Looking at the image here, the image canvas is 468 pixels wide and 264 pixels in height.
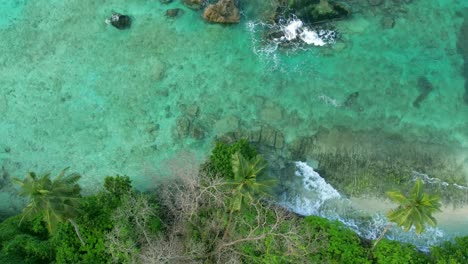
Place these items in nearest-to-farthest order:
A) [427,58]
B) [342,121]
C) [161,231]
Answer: [161,231] → [342,121] → [427,58]

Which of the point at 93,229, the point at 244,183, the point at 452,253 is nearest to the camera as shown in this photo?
the point at 244,183

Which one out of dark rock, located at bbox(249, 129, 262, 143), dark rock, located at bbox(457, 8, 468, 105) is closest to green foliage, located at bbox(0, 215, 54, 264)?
dark rock, located at bbox(249, 129, 262, 143)

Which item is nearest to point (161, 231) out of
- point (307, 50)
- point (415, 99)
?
point (307, 50)

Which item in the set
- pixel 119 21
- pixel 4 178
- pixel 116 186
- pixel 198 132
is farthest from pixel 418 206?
pixel 4 178

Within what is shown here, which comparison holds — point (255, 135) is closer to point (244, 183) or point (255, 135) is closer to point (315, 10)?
point (244, 183)

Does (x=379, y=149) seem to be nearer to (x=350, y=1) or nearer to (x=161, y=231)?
(x=350, y=1)

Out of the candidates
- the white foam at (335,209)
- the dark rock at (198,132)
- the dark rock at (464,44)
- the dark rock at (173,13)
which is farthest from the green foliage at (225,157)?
the dark rock at (464,44)
